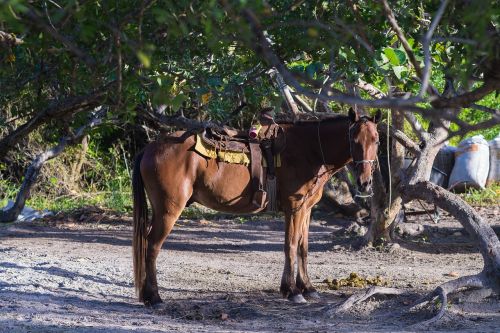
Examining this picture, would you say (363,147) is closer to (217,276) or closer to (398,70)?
(398,70)

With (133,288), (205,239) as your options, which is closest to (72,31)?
(133,288)

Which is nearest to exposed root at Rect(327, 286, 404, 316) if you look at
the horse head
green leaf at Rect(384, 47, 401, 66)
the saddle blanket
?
the horse head

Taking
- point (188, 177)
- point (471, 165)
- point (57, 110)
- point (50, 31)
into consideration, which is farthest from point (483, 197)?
point (50, 31)

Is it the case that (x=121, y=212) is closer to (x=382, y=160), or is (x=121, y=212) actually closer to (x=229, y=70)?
(x=382, y=160)

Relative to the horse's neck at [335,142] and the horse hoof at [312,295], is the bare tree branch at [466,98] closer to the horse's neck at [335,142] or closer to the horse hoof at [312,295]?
the horse's neck at [335,142]

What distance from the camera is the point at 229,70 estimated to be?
791 cm

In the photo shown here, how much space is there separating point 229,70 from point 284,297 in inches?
96.4

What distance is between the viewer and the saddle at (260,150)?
8406mm

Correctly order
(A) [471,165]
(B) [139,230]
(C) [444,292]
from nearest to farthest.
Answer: (C) [444,292] < (B) [139,230] < (A) [471,165]

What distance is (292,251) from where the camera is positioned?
27.8ft

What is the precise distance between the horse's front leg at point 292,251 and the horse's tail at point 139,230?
149cm

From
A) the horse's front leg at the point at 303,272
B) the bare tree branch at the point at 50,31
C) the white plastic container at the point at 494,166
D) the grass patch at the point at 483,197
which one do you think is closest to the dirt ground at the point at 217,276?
the horse's front leg at the point at 303,272

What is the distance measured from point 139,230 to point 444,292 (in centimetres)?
304

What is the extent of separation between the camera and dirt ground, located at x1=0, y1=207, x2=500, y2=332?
23.5 ft
